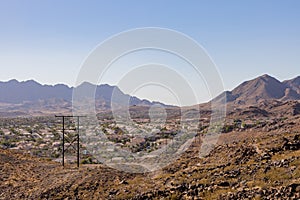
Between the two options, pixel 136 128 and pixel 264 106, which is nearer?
pixel 136 128

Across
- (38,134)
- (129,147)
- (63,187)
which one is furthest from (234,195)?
(38,134)

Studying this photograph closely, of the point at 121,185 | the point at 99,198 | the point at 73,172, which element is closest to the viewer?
the point at 99,198

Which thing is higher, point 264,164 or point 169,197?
point 264,164

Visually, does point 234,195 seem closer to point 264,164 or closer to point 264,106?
point 264,164

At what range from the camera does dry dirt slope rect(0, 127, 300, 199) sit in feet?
51.0

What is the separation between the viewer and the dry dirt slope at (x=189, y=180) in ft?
51.0

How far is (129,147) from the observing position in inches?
1987

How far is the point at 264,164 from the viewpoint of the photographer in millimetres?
18188

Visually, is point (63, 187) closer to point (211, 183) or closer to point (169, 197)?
point (169, 197)

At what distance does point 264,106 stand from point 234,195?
12401 cm

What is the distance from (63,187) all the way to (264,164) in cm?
1331

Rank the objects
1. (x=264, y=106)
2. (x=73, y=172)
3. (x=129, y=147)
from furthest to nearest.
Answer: (x=264, y=106), (x=129, y=147), (x=73, y=172)

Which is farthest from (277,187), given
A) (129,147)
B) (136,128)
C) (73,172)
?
(136,128)

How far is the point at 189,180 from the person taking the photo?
63.7 feet
